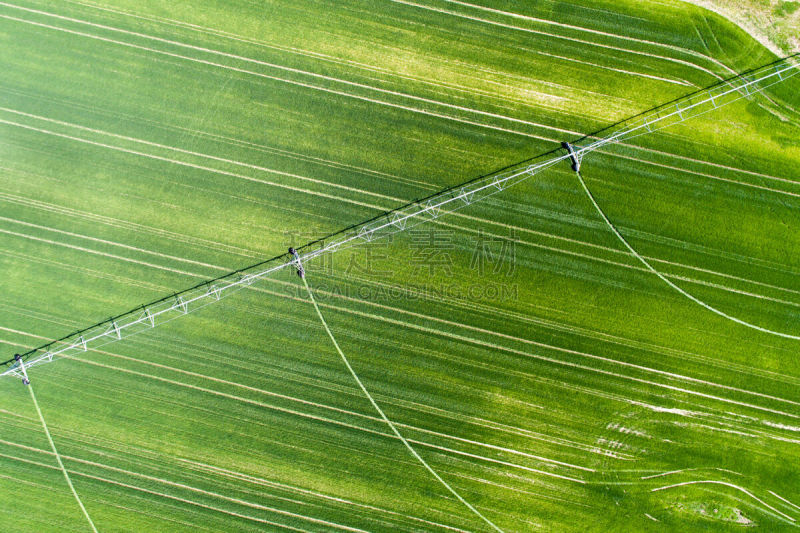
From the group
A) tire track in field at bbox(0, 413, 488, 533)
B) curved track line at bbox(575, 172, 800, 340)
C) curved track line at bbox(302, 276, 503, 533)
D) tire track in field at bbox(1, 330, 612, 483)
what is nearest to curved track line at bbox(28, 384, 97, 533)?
tire track in field at bbox(0, 413, 488, 533)

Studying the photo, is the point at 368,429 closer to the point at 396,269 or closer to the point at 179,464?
the point at 396,269

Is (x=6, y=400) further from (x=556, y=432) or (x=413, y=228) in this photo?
(x=556, y=432)

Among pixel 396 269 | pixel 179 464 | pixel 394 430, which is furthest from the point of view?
pixel 396 269

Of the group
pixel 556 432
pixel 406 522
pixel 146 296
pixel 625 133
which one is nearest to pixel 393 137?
pixel 625 133

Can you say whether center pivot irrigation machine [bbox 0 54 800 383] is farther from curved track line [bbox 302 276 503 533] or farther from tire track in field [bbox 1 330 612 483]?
curved track line [bbox 302 276 503 533]

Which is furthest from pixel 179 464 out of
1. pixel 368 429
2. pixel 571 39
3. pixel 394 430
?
pixel 571 39

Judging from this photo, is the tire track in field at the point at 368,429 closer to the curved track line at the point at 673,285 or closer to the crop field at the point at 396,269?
the crop field at the point at 396,269
